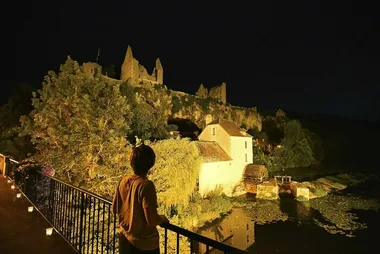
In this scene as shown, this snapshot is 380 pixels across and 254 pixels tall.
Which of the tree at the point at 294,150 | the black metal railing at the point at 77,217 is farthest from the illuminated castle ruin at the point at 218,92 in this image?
the black metal railing at the point at 77,217

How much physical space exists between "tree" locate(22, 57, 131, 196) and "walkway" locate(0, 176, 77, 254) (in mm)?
4146

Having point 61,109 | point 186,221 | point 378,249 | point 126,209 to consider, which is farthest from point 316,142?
point 126,209

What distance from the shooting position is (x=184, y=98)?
59562mm

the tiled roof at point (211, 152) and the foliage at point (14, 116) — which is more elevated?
the foliage at point (14, 116)

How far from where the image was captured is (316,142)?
247 ft

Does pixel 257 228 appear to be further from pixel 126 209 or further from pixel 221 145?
pixel 126 209

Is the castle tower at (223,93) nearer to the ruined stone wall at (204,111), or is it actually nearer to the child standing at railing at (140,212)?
the ruined stone wall at (204,111)

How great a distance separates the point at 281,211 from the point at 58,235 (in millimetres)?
24567

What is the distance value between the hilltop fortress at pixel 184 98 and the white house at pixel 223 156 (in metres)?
22.6

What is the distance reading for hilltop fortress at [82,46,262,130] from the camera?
51375 mm

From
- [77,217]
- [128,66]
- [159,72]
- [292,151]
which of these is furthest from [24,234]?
[292,151]

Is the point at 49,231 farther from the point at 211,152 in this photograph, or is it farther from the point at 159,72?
the point at 159,72

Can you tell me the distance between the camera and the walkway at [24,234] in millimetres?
5055

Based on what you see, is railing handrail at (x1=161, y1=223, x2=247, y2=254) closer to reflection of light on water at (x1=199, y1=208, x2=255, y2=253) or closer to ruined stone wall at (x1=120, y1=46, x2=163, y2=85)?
reflection of light on water at (x1=199, y1=208, x2=255, y2=253)
